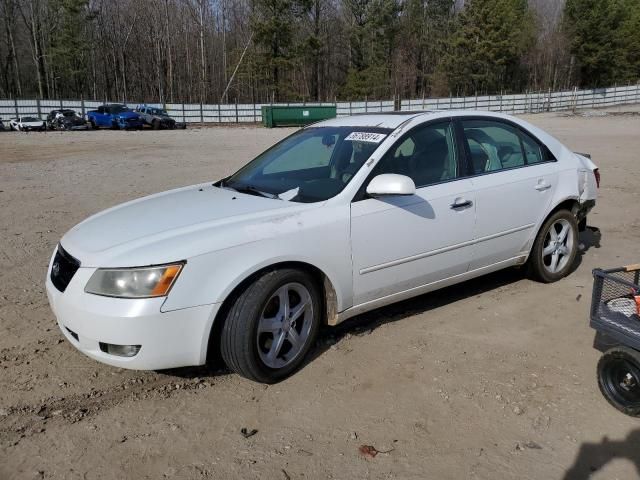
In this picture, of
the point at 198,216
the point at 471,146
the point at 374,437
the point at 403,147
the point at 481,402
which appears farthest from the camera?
the point at 471,146

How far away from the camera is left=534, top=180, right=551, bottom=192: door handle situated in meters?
4.71

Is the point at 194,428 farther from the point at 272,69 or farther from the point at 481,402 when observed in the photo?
the point at 272,69

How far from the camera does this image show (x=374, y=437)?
289cm

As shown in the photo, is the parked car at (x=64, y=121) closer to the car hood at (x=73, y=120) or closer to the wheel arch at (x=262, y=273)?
the car hood at (x=73, y=120)

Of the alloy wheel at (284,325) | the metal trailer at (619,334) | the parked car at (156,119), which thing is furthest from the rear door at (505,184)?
the parked car at (156,119)

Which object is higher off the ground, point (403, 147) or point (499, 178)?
point (403, 147)

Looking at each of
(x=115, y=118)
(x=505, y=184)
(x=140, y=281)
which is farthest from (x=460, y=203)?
(x=115, y=118)

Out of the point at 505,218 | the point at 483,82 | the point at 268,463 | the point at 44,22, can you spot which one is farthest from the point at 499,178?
the point at 44,22

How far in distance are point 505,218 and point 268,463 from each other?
2786 millimetres

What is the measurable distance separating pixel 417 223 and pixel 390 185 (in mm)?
499

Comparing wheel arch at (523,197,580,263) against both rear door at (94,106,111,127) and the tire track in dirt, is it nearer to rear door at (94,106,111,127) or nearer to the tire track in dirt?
the tire track in dirt

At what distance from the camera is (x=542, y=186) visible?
4.74 m

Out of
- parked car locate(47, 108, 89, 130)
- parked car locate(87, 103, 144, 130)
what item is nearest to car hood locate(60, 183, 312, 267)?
parked car locate(87, 103, 144, 130)

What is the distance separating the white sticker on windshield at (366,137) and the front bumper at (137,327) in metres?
1.69
